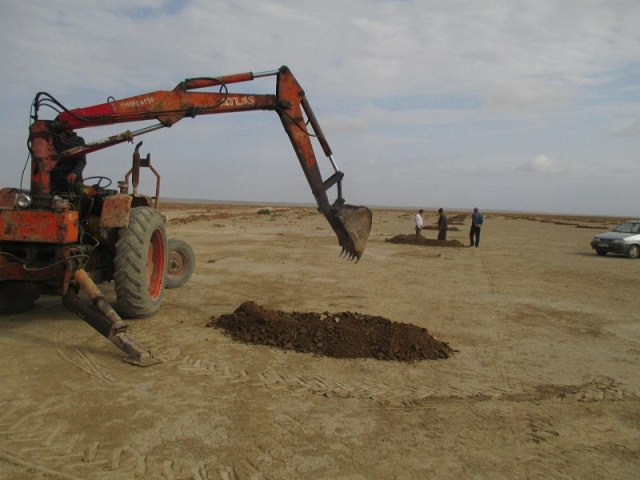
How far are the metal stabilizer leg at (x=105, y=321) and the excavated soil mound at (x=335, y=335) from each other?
52.9 inches

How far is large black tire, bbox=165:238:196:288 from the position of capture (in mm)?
9547

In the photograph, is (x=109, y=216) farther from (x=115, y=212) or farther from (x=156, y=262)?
(x=156, y=262)

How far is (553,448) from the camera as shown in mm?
3773

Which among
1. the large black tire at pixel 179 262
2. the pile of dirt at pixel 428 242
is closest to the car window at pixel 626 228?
the pile of dirt at pixel 428 242

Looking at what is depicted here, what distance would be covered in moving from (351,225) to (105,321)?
3.51 m

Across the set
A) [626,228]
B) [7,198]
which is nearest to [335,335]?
[7,198]

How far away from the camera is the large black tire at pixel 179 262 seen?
955cm

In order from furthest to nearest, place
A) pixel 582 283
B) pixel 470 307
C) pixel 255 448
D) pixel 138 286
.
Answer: pixel 582 283, pixel 470 307, pixel 138 286, pixel 255 448

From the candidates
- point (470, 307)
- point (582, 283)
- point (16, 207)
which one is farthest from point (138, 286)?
point (582, 283)

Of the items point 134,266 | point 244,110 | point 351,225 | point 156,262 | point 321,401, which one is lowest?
point 321,401

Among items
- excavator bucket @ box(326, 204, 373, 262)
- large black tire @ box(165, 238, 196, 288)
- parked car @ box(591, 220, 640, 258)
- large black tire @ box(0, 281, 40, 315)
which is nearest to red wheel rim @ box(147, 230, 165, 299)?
large black tire @ box(0, 281, 40, 315)

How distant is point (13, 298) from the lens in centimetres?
687

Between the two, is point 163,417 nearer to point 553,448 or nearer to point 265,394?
point 265,394

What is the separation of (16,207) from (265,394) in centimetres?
386
